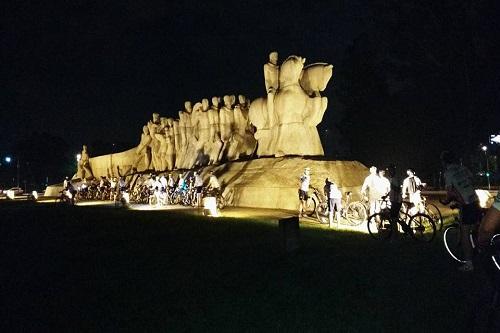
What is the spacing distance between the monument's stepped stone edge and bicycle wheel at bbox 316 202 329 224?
298 cm

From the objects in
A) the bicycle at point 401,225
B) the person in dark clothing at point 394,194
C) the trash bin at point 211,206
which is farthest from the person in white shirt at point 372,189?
the trash bin at point 211,206

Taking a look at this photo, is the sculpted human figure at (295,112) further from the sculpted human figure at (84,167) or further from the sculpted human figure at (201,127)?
the sculpted human figure at (84,167)

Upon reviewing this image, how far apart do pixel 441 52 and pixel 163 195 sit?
16.2m

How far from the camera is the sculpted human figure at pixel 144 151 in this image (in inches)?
1650

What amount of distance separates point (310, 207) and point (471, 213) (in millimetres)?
9457

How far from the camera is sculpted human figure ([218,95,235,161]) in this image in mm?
28875

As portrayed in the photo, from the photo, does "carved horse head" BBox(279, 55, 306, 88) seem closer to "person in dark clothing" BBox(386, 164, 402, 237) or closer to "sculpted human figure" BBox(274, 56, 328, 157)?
"sculpted human figure" BBox(274, 56, 328, 157)

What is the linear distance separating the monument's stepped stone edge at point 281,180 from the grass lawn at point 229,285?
23.0 feet

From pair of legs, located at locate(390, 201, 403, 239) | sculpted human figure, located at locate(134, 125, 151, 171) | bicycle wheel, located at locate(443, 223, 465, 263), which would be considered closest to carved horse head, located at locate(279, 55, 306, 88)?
pair of legs, located at locate(390, 201, 403, 239)

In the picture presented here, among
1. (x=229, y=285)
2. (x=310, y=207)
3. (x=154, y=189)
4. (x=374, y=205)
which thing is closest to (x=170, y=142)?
(x=154, y=189)

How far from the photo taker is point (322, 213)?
15.4m

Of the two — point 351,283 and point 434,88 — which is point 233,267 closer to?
point 351,283

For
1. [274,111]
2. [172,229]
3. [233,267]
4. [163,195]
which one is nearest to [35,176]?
[163,195]

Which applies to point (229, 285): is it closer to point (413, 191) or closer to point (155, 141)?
point (413, 191)
